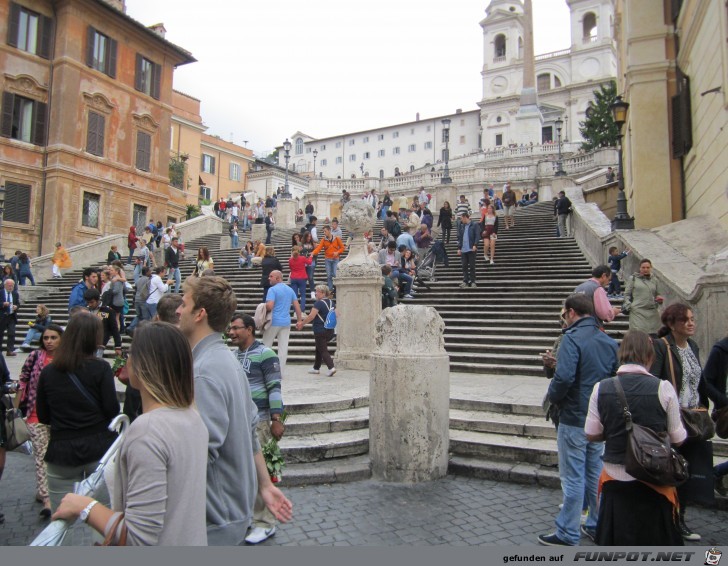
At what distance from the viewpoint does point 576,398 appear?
4.29m

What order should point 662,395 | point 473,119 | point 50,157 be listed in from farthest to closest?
point 473,119
point 50,157
point 662,395

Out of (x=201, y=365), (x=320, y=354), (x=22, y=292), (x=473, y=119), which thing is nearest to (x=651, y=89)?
(x=320, y=354)

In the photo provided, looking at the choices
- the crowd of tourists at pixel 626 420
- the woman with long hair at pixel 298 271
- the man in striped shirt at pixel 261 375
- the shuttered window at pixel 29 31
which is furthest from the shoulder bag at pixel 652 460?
the shuttered window at pixel 29 31

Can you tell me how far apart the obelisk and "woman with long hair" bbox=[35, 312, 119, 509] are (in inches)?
2373

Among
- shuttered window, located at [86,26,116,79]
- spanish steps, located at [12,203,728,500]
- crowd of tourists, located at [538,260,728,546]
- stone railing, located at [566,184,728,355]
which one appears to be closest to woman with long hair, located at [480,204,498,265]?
spanish steps, located at [12,203,728,500]

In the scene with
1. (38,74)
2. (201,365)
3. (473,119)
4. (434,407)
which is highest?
(473,119)

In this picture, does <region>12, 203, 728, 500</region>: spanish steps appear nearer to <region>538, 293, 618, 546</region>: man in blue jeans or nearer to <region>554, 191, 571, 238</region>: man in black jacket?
<region>554, 191, 571, 238</region>: man in black jacket

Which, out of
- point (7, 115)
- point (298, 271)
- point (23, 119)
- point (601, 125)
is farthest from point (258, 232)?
point (601, 125)

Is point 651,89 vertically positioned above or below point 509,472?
above

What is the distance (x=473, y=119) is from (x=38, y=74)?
2474 inches

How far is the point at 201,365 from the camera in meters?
2.48

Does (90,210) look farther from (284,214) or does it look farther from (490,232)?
(490,232)

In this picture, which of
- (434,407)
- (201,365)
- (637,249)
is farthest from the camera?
(637,249)

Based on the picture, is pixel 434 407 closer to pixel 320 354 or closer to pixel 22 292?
pixel 320 354
